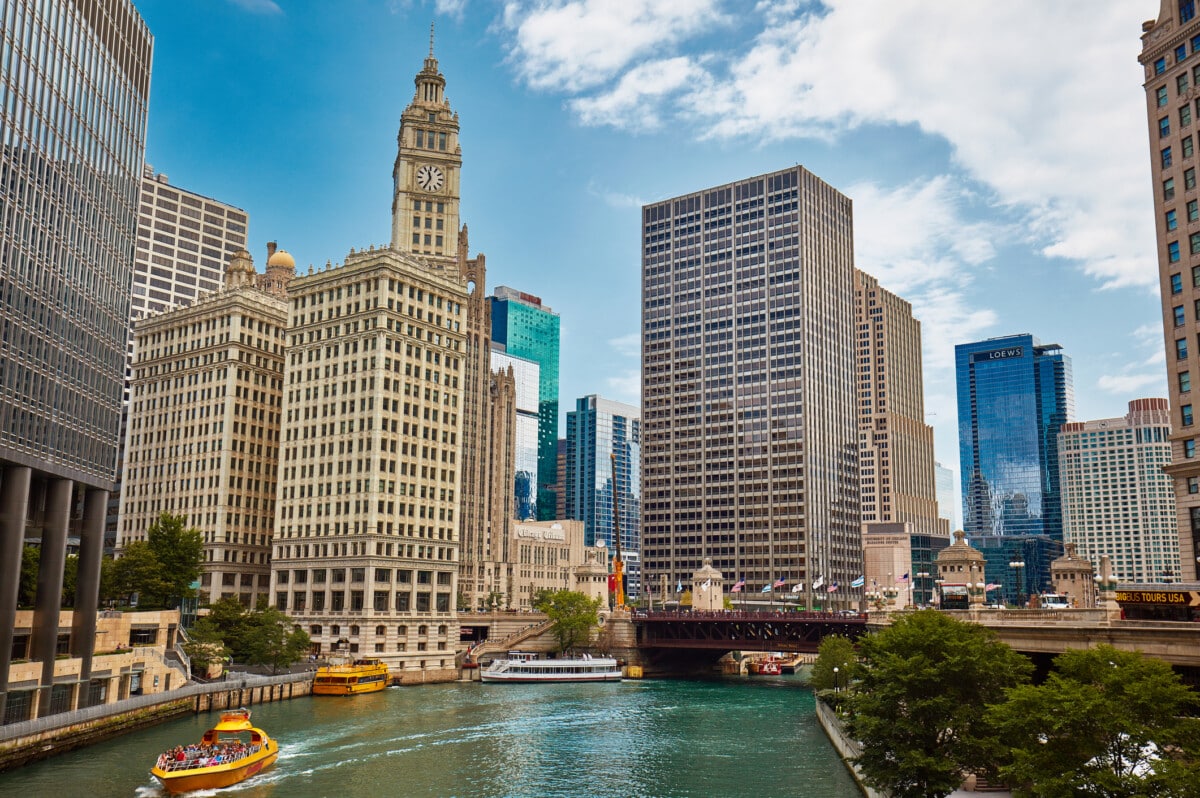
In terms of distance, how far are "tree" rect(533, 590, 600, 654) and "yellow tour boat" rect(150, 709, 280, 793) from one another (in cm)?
9684

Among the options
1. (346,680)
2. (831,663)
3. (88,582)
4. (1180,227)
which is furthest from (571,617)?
(1180,227)

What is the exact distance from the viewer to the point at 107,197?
314 feet

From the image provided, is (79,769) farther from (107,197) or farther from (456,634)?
(456,634)

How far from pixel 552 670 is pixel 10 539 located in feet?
307

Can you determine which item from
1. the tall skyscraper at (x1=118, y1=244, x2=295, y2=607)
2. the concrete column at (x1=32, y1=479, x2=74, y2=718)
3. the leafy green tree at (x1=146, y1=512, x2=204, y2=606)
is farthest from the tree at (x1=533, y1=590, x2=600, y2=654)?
the concrete column at (x1=32, y1=479, x2=74, y2=718)

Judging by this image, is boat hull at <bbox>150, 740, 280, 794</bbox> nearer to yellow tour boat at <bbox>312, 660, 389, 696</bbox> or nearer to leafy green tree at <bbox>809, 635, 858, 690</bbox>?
yellow tour boat at <bbox>312, 660, 389, 696</bbox>

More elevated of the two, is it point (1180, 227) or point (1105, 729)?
point (1180, 227)

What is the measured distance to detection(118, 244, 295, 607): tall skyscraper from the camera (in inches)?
6796

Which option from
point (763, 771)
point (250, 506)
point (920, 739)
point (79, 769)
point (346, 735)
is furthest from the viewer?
point (250, 506)

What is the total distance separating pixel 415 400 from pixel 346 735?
75890mm

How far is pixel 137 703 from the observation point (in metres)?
88.8

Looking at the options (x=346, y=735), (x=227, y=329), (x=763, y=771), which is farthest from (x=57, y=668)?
(x=227, y=329)

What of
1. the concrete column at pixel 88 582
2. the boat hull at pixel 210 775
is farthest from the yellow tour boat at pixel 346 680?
the boat hull at pixel 210 775

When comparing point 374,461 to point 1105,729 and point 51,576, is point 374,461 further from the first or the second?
point 1105,729
